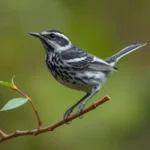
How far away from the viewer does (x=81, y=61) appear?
13.4 feet

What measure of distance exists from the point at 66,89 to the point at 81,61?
202cm

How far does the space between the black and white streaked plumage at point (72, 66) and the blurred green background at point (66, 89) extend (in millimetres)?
1561

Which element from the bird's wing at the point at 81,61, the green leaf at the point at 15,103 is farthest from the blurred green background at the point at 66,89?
the green leaf at the point at 15,103

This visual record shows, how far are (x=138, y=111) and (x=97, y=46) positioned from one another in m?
0.75

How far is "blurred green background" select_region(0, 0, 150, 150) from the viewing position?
5922 millimetres

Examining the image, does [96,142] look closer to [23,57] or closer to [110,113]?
[110,113]

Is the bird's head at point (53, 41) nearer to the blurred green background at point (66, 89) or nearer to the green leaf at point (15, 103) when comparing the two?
the green leaf at point (15, 103)

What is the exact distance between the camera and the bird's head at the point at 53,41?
3.91m

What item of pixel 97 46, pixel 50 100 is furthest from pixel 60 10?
pixel 50 100

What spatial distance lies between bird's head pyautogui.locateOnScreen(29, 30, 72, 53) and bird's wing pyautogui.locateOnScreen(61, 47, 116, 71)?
0.13ft

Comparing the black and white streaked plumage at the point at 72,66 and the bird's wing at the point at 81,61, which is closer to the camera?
the black and white streaked plumage at the point at 72,66

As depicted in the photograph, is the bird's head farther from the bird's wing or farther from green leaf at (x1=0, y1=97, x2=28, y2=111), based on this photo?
green leaf at (x1=0, y1=97, x2=28, y2=111)

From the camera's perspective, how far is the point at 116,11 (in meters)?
7.70

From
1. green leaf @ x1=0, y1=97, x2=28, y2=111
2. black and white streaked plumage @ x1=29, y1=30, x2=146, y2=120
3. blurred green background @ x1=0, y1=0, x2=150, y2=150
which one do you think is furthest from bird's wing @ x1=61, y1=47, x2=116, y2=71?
blurred green background @ x1=0, y1=0, x2=150, y2=150
